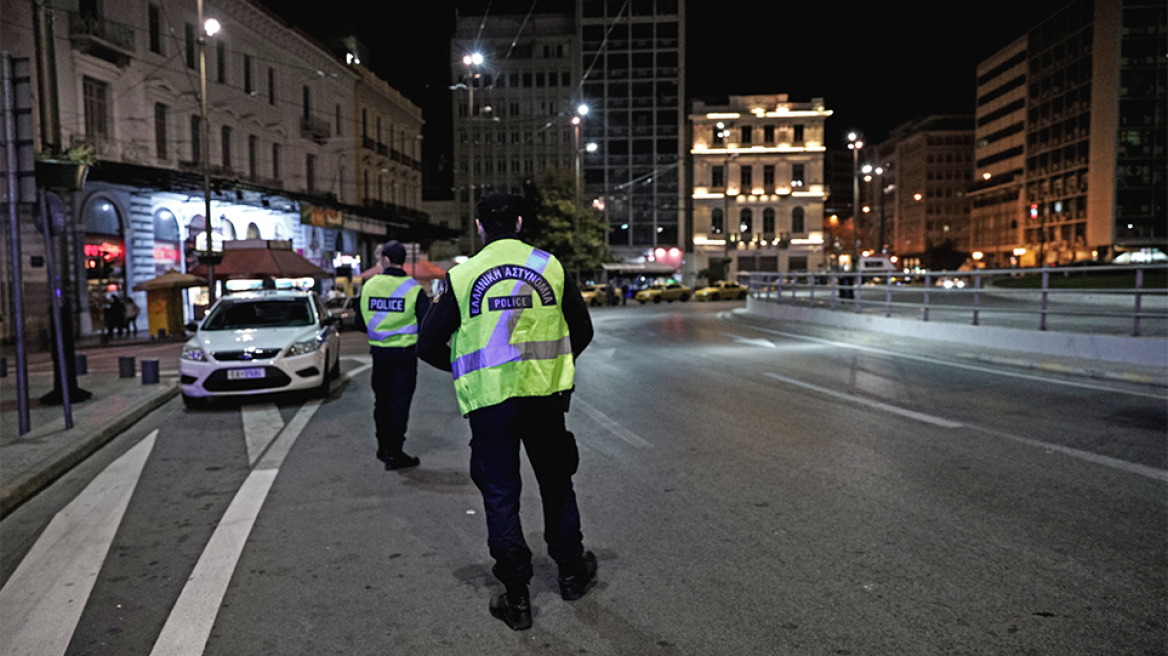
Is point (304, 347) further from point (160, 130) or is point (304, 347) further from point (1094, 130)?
point (1094, 130)

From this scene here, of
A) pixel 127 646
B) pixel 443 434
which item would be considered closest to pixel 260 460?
pixel 443 434

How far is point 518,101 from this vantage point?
261 ft

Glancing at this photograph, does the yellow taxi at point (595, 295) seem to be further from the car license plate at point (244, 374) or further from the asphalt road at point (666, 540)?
the asphalt road at point (666, 540)

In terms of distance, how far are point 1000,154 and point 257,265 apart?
106m

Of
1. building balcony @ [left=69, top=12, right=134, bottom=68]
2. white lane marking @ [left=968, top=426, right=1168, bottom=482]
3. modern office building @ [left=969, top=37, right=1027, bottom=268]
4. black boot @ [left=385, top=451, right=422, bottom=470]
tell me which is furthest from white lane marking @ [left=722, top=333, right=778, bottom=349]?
modern office building @ [left=969, top=37, right=1027, bottom=268]

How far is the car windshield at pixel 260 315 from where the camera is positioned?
11.7 metres

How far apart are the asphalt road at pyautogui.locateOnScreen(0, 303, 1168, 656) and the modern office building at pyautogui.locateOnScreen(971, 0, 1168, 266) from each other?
2932 inches

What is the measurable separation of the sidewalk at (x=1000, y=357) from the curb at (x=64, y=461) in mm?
11498

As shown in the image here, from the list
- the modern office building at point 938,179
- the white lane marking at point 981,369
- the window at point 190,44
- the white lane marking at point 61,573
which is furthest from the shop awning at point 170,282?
the modern office building at point 938,179

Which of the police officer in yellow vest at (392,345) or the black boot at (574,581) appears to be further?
the police officer in yellow vest at (392,345)

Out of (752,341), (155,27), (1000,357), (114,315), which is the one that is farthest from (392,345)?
(155,27)

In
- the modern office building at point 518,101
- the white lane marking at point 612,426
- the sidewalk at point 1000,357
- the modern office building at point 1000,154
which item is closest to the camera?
the white lane marking at point 612,426

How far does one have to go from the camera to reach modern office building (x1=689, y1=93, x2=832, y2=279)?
252ft

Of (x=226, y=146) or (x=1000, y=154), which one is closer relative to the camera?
(x=226, y=146)
